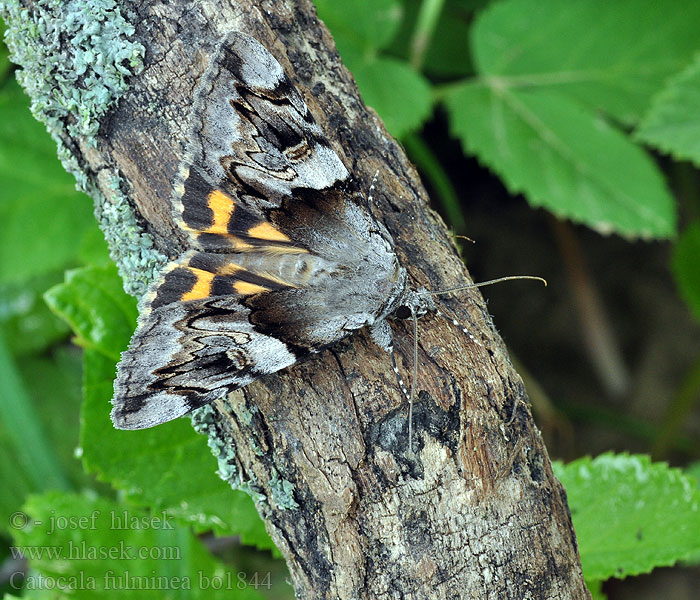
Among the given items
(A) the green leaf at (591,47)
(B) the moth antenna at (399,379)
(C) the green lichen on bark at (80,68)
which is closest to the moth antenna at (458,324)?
(B) the moth antenna at (399,379)

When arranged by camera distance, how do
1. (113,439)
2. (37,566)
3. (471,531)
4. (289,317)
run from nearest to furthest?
(471,531)
(289,317)
(113,439)
(37,566)

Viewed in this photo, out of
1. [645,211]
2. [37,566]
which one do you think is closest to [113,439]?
[37,566]

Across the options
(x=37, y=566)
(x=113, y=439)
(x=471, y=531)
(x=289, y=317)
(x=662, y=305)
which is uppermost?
(x=662, y=305)

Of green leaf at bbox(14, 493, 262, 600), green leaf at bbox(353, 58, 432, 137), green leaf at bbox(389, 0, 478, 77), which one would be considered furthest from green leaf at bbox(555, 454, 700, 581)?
green leaf at bbox(389, 0, 478, 77)

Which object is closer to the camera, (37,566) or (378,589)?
(378,589)

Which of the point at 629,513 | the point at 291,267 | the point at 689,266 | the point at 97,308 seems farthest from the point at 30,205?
the point at 689,266

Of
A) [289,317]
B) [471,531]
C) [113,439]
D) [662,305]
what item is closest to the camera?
[471,531]

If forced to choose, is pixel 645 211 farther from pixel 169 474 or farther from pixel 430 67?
pixel 169 474

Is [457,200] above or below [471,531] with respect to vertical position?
above
